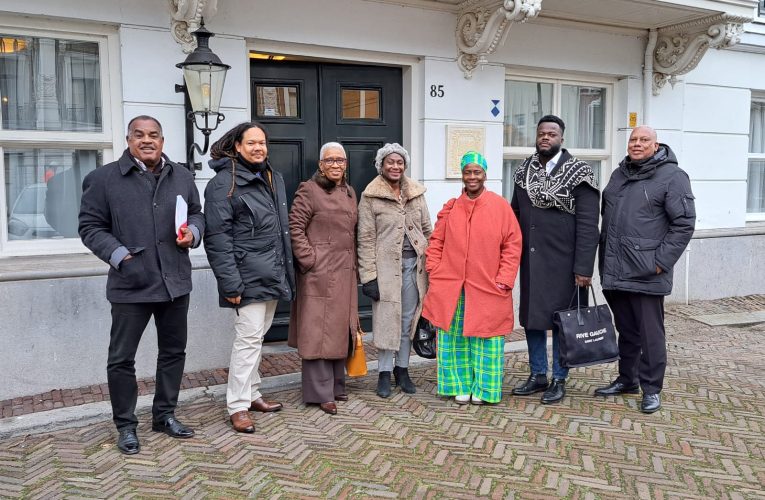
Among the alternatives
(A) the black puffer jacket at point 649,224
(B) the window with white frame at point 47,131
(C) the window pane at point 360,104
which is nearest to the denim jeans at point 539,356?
(A) the black puffer jacket at point 649,224

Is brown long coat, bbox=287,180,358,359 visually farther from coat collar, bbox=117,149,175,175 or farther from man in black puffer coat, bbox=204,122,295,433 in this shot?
coat collar, bbox=117,149,175,175

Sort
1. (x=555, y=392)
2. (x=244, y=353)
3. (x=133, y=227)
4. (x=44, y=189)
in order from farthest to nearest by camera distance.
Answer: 1. (x=44, y=189)
2. (x=555, y=392)
3. (x=244, y=353)
4. (x=133, y=227)

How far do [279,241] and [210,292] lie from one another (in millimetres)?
1626

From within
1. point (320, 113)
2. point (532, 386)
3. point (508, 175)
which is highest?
point (320, 113)

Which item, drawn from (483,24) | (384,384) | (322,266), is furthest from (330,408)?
(483,24)

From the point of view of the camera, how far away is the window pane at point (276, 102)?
6.17m

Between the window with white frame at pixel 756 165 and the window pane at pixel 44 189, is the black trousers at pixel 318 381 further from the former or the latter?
the window with white frame at pixel 756 165

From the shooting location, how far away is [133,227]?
3.73m

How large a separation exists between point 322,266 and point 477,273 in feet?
3.45

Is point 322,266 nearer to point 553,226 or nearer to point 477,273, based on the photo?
point 477,273

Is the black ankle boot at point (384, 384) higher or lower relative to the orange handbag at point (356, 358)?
lower

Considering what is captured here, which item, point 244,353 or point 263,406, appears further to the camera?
point 263,406

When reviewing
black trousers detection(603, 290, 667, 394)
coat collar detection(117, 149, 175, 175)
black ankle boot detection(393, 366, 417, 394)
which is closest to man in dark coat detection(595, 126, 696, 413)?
black trousers detection(603, 290, 667, 394)

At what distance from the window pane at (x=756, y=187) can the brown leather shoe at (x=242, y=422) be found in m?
8.05
